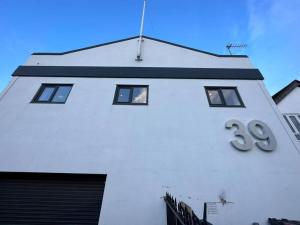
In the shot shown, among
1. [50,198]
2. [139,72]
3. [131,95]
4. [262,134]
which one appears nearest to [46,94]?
[131,95]

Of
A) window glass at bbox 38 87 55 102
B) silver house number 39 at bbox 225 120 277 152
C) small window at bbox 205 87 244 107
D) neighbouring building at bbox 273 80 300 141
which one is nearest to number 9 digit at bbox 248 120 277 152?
silver house number 39 at bbox 225 120 277 152

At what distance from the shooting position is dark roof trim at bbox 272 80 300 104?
894 centimetres

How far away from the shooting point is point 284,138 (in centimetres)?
554

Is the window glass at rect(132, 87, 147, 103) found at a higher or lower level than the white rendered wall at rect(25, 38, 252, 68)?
lower

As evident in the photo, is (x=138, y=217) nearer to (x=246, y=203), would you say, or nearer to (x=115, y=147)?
(x=115, y=147)

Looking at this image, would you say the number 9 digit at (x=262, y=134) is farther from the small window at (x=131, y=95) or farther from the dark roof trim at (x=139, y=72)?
the small window at (x=131, y=95)

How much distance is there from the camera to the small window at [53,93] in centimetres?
673

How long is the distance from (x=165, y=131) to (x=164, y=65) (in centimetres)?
351

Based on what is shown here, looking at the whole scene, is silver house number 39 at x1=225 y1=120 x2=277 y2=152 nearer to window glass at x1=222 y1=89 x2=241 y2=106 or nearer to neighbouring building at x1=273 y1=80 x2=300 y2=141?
window glass at x1=222 y1=89 x2=241 y2=106

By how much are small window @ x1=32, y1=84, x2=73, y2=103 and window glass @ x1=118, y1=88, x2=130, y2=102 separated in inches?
81.9

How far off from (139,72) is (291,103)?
7.75 m

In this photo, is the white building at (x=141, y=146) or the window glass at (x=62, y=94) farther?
the window glass at (x=62, y=94)

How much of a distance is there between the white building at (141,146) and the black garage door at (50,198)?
0.03 m

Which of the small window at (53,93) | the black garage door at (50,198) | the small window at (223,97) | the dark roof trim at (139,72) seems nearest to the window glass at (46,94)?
the small window at (53,93)
